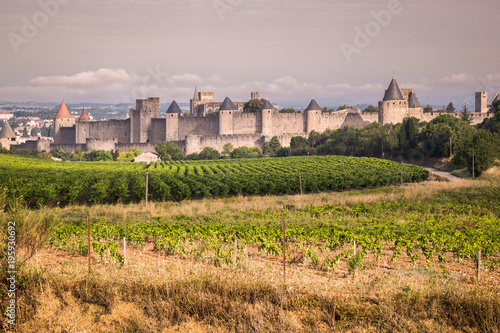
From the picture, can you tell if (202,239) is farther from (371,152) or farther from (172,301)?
(371,152)

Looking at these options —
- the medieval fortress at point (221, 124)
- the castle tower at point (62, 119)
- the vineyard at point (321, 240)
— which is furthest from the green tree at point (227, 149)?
the vineyard at point (321, 240)

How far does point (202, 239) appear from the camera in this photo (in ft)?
28.0

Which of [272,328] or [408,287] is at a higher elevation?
[408,287]

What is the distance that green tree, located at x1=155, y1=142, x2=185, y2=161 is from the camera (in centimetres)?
4394

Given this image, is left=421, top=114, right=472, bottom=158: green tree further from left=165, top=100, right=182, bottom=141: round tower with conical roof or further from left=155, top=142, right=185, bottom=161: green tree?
left=165, top=100, right=182, bottom=141: round tower with conical roof

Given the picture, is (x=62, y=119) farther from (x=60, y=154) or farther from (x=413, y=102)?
(x=413, y=102)

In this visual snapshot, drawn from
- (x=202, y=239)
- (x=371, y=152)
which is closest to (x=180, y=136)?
(x=371, y=152)

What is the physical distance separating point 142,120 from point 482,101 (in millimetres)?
37490

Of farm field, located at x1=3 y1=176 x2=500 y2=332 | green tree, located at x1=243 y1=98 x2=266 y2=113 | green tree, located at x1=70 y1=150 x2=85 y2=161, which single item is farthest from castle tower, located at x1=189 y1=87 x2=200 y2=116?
farm field, located at x1=3 y1=176 x2=500 y2=332

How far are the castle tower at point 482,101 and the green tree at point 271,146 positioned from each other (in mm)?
26783

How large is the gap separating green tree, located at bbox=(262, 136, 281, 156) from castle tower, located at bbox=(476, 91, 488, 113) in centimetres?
2678

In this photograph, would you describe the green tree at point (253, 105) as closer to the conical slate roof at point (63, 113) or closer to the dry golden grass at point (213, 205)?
the conical slate roof at point (63, 113)

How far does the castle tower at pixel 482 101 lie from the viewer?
59531 mm

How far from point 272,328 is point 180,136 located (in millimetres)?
45423
